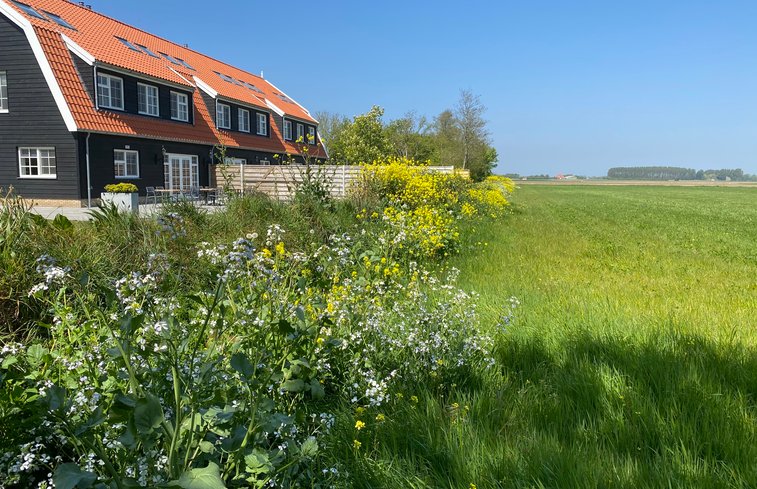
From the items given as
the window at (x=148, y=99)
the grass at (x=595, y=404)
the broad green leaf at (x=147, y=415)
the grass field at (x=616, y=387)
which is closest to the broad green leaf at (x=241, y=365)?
the broad green leaf at (x=147, y=415)

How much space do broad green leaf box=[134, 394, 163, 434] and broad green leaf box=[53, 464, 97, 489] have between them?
0.17 meters

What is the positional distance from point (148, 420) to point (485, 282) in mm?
5258

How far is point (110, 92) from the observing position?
19.7 meters

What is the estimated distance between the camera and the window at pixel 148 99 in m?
21.3

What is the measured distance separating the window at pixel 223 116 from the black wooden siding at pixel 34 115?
9334 millimetres

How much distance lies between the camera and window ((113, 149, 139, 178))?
1992 cm

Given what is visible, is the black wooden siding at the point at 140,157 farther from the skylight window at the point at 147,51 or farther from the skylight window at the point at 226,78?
the skylight window at the point at 226,78

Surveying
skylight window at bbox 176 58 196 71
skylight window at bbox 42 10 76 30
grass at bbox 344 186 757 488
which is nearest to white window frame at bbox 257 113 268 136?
skylight window at bbox 176 58 196 71

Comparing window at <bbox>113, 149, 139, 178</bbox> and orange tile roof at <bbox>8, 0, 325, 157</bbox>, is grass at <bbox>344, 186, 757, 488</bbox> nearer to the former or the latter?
orange tile roof at <bbox>8, 0, 325, 157</bbox>

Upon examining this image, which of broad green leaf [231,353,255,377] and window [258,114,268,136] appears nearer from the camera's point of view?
broad green leaf [231,353,255,377]

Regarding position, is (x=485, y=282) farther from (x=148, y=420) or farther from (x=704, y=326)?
(x=148, y=420)

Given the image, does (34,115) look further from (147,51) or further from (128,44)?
(147,51)

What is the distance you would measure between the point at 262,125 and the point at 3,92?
14380mm

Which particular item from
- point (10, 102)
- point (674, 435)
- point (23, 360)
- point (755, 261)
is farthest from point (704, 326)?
point (10, 102)
